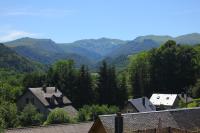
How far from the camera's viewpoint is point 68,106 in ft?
255

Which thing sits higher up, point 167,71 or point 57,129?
point 167,71

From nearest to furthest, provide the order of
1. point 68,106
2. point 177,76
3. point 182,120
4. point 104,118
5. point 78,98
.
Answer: point 104,118 → point 182,120 → point 68,106 → point 78,98 → point 177,76

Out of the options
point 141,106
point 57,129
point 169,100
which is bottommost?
point 169,100

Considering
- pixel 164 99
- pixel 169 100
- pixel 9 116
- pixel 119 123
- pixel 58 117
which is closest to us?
pixel 119 123

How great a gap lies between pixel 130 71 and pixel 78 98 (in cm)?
3047

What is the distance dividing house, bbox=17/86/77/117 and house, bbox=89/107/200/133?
4164 centimetres

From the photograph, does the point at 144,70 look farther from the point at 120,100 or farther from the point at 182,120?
the point at 182,120

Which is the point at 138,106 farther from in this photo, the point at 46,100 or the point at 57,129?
the point at 57,129

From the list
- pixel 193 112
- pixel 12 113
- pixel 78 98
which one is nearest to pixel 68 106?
pixel 78 98

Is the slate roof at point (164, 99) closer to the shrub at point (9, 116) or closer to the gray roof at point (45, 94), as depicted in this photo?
the gray roof at point (45, 94)

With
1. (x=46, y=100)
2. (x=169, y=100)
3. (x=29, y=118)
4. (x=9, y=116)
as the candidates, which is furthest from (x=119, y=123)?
(x=169, y=100)

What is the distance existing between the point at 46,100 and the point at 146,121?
155 feet

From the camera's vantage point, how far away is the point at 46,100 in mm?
77812

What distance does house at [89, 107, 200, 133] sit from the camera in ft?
100
